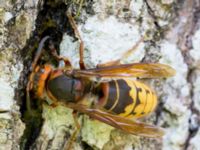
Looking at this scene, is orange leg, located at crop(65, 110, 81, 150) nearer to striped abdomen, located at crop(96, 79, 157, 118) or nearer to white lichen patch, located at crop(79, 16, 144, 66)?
striped abdomen, located at crop(96, 79, 157, 118)

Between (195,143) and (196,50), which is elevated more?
(196,50)

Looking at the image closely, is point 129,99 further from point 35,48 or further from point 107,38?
point 35,48

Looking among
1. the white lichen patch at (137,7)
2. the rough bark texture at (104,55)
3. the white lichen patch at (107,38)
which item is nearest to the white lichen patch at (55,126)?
the rough bark texture at (104,55)

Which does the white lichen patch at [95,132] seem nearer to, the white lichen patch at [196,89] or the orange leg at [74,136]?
the orange leg at [74,136]

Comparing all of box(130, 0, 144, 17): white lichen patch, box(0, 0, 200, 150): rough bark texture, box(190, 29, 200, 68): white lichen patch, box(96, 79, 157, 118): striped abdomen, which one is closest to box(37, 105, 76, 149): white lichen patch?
box(0, 0, 200, 150): rough bark texture

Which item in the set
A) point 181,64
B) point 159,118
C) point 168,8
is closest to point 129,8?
point 168,8

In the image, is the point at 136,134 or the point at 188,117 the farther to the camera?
the point at 188,117

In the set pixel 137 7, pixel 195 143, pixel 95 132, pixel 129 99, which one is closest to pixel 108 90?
pixel 129 99

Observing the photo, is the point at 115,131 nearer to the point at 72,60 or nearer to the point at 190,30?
the point at 72,60
